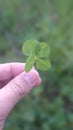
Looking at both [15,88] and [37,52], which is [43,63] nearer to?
[37,52]

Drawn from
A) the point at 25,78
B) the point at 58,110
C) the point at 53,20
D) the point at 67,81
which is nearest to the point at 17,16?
the point at 53,20

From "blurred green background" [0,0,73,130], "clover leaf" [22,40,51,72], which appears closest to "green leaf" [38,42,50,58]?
"clover leaf" [22,40,51,72]

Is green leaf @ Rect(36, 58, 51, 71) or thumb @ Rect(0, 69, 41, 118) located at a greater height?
green leaf @ Rect(36, 58, 51, 71)

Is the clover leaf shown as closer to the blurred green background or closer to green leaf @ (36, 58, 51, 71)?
green leaf @ (36, 58, 51, 71)

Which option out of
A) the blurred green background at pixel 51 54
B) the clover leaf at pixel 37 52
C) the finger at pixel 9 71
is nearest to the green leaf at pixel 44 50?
the clover leaf at pixel 37 52

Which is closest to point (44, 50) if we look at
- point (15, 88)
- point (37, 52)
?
point (37, 52)
